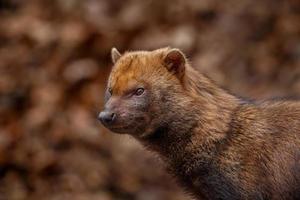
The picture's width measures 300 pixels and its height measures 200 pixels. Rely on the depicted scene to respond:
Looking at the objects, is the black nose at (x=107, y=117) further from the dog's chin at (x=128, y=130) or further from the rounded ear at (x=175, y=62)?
the rounded ear at (x=175, y=62)

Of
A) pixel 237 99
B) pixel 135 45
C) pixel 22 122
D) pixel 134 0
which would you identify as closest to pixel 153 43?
pixel 135 45

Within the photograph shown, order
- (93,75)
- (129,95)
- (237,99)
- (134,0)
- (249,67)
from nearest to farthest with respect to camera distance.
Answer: (129,95) → (237,99) → (249,67) → (93,75) → (134,0)

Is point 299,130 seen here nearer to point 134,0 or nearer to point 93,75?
point 93,75

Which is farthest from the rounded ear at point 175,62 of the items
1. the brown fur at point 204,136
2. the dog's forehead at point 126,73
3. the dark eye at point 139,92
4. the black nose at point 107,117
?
the black nose at point 107,117

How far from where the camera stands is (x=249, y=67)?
51.6 ft

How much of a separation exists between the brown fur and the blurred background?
6.05 m

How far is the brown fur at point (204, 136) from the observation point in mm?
7594

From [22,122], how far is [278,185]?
895 centimetres

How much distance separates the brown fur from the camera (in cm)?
759

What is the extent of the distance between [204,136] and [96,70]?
9.33 metres

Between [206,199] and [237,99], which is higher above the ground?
[237,99]

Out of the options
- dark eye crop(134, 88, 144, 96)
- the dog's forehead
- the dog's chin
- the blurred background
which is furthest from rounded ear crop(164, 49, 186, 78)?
the blurred background

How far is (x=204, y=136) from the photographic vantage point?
7695mm

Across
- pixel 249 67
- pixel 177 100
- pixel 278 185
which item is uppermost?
pixel 249 67
